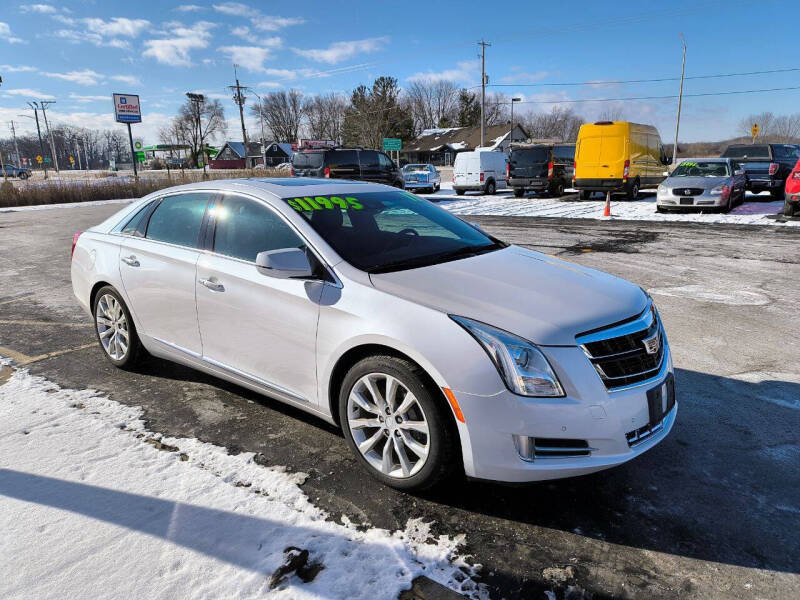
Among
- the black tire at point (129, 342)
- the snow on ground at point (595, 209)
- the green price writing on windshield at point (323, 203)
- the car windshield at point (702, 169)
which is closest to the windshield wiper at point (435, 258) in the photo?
the green price writing on windshield at point (323, 203)

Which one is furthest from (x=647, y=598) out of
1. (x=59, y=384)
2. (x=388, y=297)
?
(x=59, y=384)

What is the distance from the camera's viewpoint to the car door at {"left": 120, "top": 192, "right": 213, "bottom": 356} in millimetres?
3758

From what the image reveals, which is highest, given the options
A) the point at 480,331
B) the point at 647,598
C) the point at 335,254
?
the point at 335,254

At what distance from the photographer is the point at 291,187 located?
377 centimetres

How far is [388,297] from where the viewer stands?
275cm

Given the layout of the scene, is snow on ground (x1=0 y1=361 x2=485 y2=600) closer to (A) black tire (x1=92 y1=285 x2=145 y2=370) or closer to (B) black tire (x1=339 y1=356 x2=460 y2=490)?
(B) black tire (x1=339 y1=356 x2=460 y2=490)

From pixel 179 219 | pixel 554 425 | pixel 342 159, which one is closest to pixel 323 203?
pixel 179 219

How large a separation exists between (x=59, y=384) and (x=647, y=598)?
421cm

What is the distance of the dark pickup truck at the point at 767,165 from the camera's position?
18031 millimetres

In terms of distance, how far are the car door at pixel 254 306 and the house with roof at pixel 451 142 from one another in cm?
7188

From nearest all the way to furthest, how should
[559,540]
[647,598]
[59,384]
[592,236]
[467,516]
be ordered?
[647,598] → [559,540] → [467,516] → [59,384] → [592,236]

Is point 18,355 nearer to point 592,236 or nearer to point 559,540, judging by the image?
point 559,540

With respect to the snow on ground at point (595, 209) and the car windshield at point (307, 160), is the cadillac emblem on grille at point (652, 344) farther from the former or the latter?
the car windshield at point (307, 160)

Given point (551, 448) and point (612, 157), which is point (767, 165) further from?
point (551, 448)
